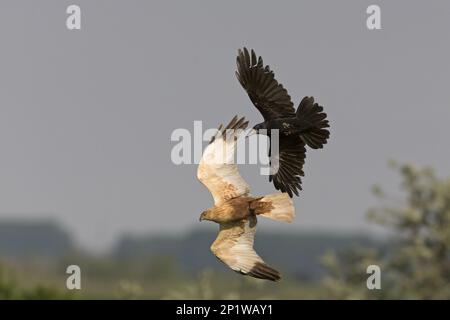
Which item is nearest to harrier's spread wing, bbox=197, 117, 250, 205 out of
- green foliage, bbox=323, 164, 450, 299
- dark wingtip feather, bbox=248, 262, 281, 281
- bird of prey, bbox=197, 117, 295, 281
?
bird of prey, bbox=197, 117, 295, 281

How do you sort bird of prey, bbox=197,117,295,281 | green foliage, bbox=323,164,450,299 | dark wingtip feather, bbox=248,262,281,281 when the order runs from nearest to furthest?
dark wingtip feather, bbox=248,262,281,281 → bird of prey, bbox=197,117,295,281 → green foliage, bbox=323,164,450,299

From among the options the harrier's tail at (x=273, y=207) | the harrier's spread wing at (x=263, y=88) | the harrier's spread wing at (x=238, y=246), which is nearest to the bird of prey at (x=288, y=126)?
the harrier's spread wing at (x=263, y=88)

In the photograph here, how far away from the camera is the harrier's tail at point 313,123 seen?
9539 mm

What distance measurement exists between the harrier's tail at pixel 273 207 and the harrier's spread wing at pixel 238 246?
148 mm

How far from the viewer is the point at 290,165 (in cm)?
966

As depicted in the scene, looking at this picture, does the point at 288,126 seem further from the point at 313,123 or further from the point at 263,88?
the point at 263,88

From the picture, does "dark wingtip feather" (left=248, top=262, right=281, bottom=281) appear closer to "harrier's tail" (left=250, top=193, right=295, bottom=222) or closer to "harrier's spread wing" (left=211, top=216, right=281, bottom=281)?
"harrier's spread wing" (left=211, top=216, right=281, bottom=281)

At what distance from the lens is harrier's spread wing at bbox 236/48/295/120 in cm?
994

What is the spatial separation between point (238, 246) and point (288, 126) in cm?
127

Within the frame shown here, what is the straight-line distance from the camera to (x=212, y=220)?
32.2 ft

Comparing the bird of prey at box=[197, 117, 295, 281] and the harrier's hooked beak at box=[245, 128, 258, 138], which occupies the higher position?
the harrier's hooked beak at box=[245, 128, 258, 138]

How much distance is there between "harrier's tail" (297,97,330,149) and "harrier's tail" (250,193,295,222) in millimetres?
610
